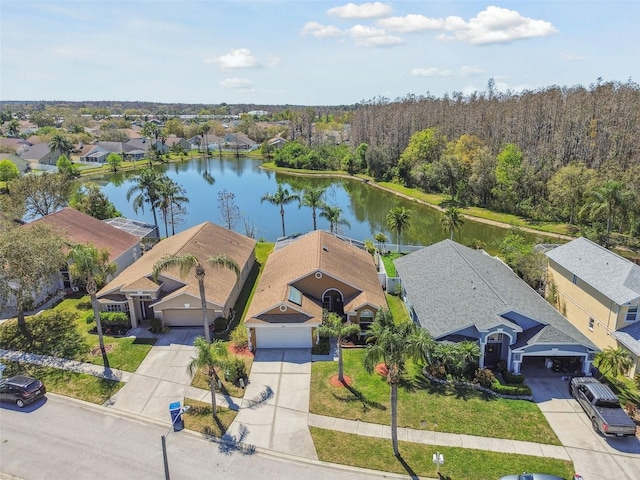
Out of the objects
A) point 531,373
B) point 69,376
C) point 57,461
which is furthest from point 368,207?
point 57,461

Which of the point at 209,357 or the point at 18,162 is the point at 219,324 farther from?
the point at 18,162

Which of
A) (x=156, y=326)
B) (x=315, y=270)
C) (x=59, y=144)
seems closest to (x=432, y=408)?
(x=315, y=270)

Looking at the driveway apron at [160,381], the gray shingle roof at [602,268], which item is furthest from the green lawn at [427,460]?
the gray shingle roof at [602,268]

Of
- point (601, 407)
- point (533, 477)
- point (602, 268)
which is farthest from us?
point (602, 268)

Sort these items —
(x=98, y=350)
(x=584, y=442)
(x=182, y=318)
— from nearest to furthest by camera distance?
1. (x=584, y=442)
2. (x=98, y=350)
3. (x=182, y=318)

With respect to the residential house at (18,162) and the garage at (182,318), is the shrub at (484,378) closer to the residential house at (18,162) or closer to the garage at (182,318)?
the garage at (182,318)

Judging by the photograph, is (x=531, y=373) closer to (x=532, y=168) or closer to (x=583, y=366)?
(x=583, y=366)
